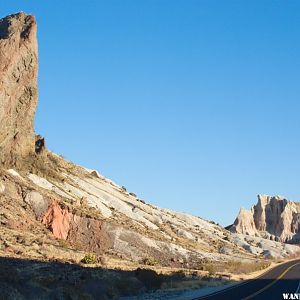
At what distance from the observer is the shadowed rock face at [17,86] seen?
5962cm

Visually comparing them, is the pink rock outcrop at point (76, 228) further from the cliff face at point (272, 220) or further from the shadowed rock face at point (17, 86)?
the cliff face at point (272, 220)

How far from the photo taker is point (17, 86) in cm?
6209

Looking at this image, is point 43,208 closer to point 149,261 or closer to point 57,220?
point 57,220

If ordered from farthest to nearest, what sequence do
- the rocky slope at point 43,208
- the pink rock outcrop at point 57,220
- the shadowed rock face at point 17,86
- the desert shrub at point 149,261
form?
the shadowed rock face at point 17,86 < the desert shrub at point 149,261 < the pink rock outcrop at point 57,220 < the rocky slope at point 43,208

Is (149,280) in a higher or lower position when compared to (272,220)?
lower

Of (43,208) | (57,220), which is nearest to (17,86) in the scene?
(43,208)

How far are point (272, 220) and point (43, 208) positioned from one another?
4672 inches

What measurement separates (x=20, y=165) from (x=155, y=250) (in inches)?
798

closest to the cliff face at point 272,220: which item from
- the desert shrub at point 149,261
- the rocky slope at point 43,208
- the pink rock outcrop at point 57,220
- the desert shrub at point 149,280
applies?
the rocky slope at point 43,208

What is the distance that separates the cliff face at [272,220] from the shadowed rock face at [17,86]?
98.1 m

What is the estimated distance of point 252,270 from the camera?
59.8 meters

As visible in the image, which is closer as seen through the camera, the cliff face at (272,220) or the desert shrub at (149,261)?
the desert shrub at (149,261)

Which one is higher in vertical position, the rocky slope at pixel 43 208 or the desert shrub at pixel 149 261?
the rocky slope at pixel 43 208

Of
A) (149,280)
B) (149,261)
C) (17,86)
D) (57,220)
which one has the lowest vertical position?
(149,280)
